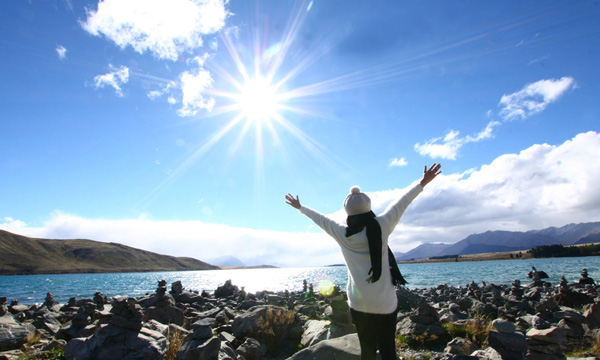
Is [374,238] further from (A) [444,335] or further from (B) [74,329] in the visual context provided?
(B) [74,329]

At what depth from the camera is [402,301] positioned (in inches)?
819

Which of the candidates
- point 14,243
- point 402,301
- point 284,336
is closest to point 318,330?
point 284,336

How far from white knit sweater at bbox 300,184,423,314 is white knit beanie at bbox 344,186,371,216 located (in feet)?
0.67

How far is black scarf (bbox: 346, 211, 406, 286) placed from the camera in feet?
12.1

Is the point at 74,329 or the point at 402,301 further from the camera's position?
the point at 402,301

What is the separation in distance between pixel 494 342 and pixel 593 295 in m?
17.4

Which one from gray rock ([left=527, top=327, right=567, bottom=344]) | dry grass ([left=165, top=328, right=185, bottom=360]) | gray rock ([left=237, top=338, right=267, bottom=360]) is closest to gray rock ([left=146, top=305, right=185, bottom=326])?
dry grass ([left=165, top=328, right=185, bottom=360])

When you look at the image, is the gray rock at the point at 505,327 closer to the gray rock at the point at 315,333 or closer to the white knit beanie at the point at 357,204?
the gray rock at the point at 315,333

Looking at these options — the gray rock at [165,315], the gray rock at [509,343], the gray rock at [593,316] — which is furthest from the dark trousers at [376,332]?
the gray rock at [165,315]

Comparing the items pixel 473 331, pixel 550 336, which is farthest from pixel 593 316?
pixel 550 336

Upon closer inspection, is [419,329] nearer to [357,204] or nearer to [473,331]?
[473,331]

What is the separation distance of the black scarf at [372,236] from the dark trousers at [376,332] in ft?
1.53

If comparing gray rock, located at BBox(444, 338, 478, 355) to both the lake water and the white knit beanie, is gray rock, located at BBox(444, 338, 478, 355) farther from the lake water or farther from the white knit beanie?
the lake water

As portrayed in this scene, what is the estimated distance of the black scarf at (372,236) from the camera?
3.70m
